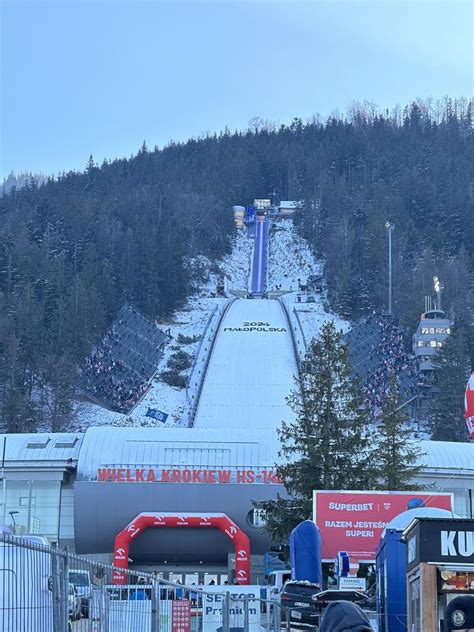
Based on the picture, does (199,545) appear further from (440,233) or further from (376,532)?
(440,233)

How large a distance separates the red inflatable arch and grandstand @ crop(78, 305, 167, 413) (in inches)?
1609

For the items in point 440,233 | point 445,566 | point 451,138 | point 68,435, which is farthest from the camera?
point 451,138

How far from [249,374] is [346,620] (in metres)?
70.1

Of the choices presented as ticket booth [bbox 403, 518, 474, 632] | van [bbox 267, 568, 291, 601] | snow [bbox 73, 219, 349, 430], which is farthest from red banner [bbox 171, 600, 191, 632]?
snow [bbox 73, 219, 349, 430]

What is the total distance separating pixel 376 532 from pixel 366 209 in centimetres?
11520

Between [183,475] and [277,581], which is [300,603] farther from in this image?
[183,475]

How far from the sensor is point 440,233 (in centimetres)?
12875

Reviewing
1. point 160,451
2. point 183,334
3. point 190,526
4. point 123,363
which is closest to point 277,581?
point 190,526

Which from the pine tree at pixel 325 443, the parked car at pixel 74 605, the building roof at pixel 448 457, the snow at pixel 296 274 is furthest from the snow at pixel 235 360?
the parked car at pixel 74 605

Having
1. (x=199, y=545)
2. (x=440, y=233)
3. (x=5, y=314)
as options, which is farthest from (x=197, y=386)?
(x=440, y=233)

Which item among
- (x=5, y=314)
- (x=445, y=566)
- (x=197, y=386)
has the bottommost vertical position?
(x=445, y=566)

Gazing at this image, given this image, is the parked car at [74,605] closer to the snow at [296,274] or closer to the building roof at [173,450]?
the building roof at [173,450]

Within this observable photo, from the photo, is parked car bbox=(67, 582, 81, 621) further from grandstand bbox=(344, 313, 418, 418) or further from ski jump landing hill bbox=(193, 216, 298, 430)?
grandstand bbox=(344, 313, 418, 418)

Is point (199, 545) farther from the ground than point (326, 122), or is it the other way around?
point (326, 122)
